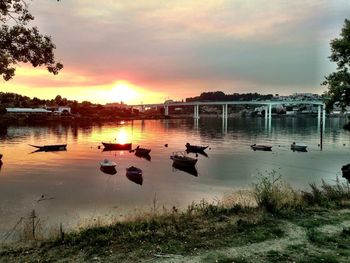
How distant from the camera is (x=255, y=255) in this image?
1270 cm

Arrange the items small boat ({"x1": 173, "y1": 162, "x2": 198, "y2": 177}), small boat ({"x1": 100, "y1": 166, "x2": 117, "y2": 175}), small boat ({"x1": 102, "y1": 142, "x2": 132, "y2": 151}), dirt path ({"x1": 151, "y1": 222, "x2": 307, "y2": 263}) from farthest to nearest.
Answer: small boat ({"x1": 102, "y1": 142, "x2": 132, "y2": 151}), small boat ({"x1": 173, "y1": 162, "x2": 198, "y2": 177}), small boat ({"x1": 100, "y1": 166, "x2": 117, "y2": 175}), dirt path ({"x1": 151, "y1": 222, "x2": 307, "y2": 263})

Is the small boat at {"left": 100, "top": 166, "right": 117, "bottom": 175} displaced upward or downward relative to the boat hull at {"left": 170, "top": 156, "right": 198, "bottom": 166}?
downward

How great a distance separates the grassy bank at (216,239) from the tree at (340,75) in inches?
1073

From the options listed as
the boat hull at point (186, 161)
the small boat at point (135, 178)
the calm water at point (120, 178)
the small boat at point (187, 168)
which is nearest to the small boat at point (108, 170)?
the calm water at point (120, 178)

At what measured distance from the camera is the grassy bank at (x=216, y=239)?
505 inches

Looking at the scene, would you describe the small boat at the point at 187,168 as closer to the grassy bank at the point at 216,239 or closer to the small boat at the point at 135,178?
the small boat at the point at 135,178

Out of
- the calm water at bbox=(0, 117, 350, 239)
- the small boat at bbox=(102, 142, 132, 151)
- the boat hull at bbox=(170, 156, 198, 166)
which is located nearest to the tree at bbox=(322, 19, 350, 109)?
the calm water at bbox=(0, 117, 350, 239)

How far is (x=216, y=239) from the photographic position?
48.2 ft

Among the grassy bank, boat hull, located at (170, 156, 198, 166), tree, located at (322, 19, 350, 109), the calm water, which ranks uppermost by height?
tree, located at (322, 19, 350, 109)

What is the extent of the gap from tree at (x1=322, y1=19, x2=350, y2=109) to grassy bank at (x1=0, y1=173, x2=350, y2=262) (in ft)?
89.4

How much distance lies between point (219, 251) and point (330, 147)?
3614 inches

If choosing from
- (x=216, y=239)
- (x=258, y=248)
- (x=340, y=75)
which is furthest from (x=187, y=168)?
(x=258, y=248)

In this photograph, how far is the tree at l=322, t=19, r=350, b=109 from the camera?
42.7 m

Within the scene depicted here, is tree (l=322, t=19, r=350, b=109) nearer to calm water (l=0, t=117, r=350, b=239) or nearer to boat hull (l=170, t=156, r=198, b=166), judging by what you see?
calm water (l=0, t=117, r=350, b=239)
